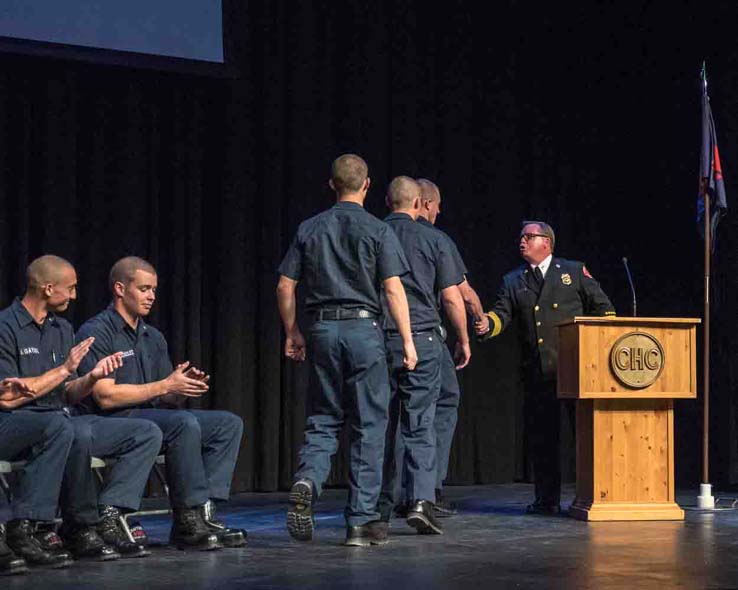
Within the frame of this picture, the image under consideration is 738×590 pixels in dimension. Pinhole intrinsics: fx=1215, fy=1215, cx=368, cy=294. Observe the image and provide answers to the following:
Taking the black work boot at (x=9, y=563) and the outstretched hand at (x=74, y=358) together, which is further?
the outstretched hand at (x=74, y=358)

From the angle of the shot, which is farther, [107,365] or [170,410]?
[170,410]

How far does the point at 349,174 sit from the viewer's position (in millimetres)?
4754

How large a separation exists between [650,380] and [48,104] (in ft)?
11.6

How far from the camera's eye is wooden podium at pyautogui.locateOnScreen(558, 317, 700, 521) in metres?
5.61

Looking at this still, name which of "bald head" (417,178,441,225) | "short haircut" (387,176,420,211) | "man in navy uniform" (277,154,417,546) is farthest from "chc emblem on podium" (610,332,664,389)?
"man in navy uniform" (277,154,417,546)

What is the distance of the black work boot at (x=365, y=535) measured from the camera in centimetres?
460

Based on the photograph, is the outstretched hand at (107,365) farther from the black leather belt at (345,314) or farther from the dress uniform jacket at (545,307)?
the dress uniform jacket at (545,307)

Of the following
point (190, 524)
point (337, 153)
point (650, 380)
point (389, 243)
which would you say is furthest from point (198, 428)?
point (337, 153)

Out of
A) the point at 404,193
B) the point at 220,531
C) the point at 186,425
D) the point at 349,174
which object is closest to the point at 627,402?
the point at 404,193

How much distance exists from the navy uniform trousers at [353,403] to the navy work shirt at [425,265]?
66 cm

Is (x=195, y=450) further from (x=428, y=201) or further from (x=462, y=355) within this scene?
(x=428, y=201)

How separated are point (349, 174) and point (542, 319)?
65.3 inches

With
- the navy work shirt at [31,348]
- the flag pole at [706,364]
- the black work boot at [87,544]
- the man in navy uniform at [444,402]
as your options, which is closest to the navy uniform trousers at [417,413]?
the man in navy uniform at [444,402]

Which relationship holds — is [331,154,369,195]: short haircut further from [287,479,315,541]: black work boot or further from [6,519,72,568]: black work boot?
[6,519,72,568]: black work boot
